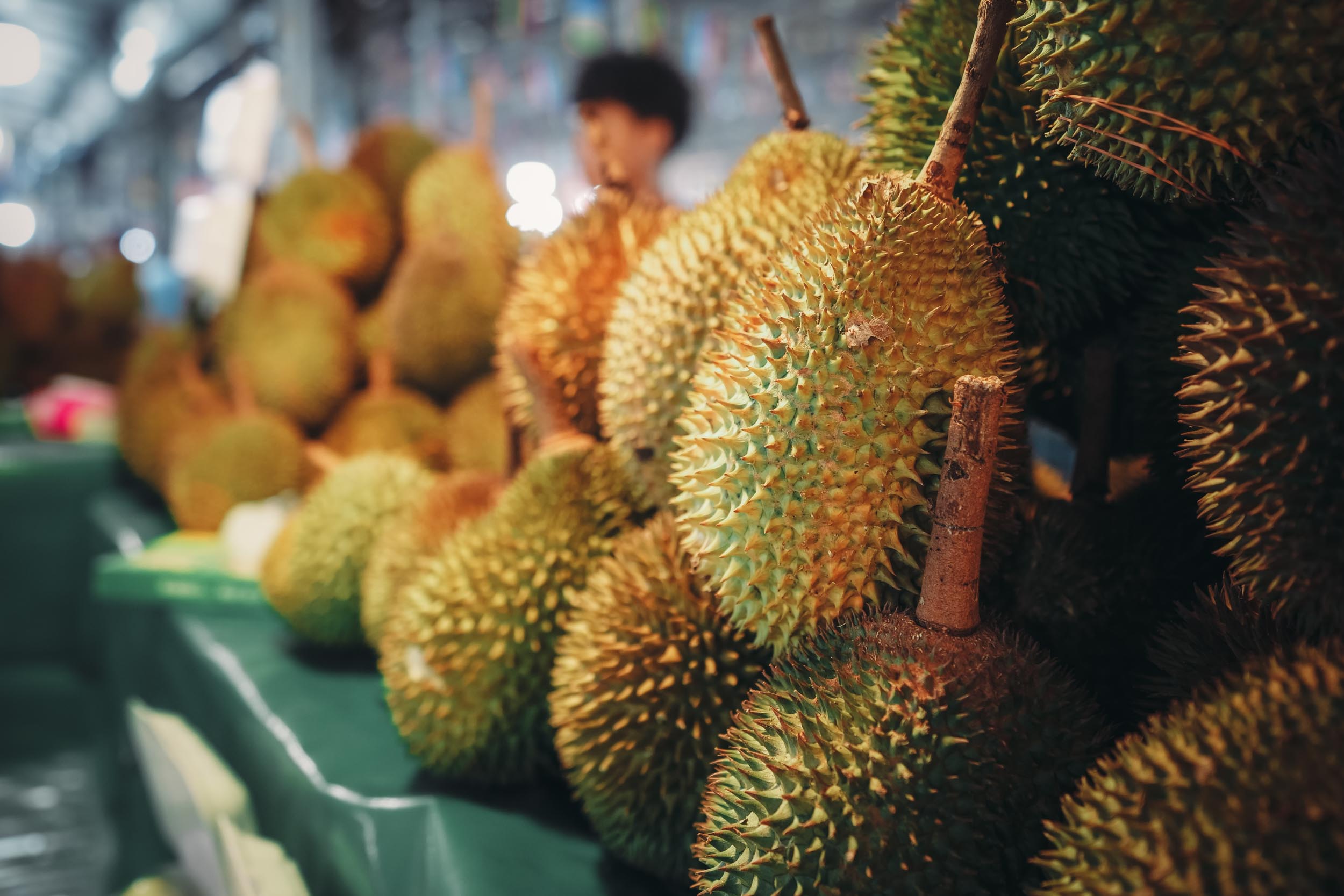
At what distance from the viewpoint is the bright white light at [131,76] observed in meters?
6.51

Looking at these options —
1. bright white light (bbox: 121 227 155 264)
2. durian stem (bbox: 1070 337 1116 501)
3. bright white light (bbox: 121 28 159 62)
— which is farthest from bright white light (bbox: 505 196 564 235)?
bright white light (bbox: 121 227 155 264)

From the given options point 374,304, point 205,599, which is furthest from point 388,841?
point 374,304

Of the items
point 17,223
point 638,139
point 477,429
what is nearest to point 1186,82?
point 477,429

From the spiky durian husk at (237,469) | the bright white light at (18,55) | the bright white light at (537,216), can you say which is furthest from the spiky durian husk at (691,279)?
the bright white light at (18,55)

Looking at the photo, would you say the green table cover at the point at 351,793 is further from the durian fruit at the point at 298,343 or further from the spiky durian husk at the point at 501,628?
the durian fruit at the point at 298,343

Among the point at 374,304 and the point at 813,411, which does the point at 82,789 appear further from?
the point at 813,411

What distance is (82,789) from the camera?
2.02 m

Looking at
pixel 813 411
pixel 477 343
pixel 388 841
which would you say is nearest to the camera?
pixel 813 411

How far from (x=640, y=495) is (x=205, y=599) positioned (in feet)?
3.37

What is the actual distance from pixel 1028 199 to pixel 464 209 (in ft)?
4.46

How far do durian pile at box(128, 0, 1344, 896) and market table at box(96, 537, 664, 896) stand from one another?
45mm

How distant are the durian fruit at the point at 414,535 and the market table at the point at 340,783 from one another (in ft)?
0.45

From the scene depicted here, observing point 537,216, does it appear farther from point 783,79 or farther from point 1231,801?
point 1231,801

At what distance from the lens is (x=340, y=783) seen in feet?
3.01
